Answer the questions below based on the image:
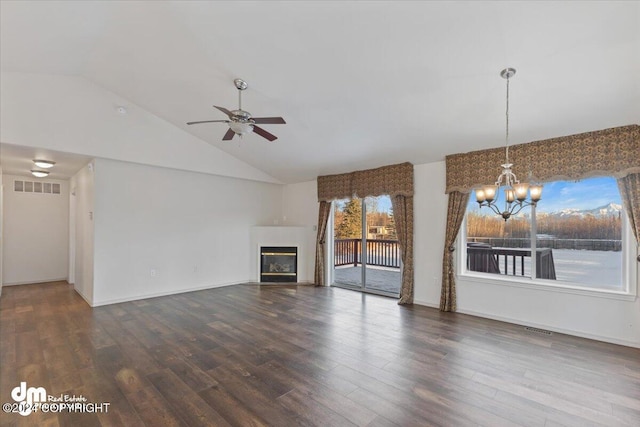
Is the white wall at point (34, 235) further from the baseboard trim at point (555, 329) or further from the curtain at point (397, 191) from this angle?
the baseboard trim at point (555, 329)

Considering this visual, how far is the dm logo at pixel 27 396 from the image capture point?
2279mm

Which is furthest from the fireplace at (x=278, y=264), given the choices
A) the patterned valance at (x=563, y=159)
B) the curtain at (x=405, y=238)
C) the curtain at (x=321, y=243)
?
the patterned valance at (x=563, y=159)

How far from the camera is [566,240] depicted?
4074mm

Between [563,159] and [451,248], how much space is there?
194 cm

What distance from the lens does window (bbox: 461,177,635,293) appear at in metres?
3.73

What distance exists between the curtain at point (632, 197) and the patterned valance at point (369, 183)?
2719 mm

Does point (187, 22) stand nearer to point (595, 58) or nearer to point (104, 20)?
point (104, 20)

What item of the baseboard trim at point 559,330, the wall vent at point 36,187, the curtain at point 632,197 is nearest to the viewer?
the curtain at point 632,197

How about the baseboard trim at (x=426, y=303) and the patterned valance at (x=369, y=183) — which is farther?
the patterned valance at (x=369, y=183)

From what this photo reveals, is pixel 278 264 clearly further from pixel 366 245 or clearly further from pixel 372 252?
pixel 372 252

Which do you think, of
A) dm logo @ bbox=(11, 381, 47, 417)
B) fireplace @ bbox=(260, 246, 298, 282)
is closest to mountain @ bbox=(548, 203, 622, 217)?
fireplace @ bbox=(260, 246, 298, 282)

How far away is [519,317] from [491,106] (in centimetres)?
306

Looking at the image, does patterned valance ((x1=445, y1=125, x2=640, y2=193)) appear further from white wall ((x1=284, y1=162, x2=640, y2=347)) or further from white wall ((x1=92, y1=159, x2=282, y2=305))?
white wall ((x1=92, y1=159, x2=282, y2=305))

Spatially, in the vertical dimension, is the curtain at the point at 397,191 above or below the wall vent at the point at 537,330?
above
